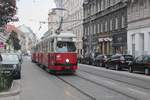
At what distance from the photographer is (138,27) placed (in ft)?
162

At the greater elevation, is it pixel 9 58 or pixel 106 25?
pixel 106 25

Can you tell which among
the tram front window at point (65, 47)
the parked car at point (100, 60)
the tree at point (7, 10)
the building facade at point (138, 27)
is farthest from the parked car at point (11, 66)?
the building facade at point (138, 27)

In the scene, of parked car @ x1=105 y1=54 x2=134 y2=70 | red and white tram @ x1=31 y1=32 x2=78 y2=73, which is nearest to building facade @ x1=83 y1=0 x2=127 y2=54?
parked car @ x1=105 y1=54 x2=134 y2=70

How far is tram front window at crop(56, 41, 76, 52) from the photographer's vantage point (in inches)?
1167

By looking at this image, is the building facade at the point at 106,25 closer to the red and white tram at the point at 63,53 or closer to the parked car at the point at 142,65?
the parked car at the point at 142,65

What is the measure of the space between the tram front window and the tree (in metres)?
8.88

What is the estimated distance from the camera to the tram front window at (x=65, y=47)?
29.6 m

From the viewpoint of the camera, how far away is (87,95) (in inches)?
646

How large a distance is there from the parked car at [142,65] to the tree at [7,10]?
13682 mm

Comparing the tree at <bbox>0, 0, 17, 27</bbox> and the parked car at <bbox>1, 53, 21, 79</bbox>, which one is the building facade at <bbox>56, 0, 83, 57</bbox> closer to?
the parked car at <bbox>1, 53, 21, 79</bbox>

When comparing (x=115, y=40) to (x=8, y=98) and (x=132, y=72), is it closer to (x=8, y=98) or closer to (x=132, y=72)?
(x=132, y=72)

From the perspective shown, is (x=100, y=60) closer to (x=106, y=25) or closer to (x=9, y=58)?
(x=106, y=25)

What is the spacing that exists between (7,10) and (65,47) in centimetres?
1008

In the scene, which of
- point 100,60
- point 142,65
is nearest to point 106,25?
point 100,60
